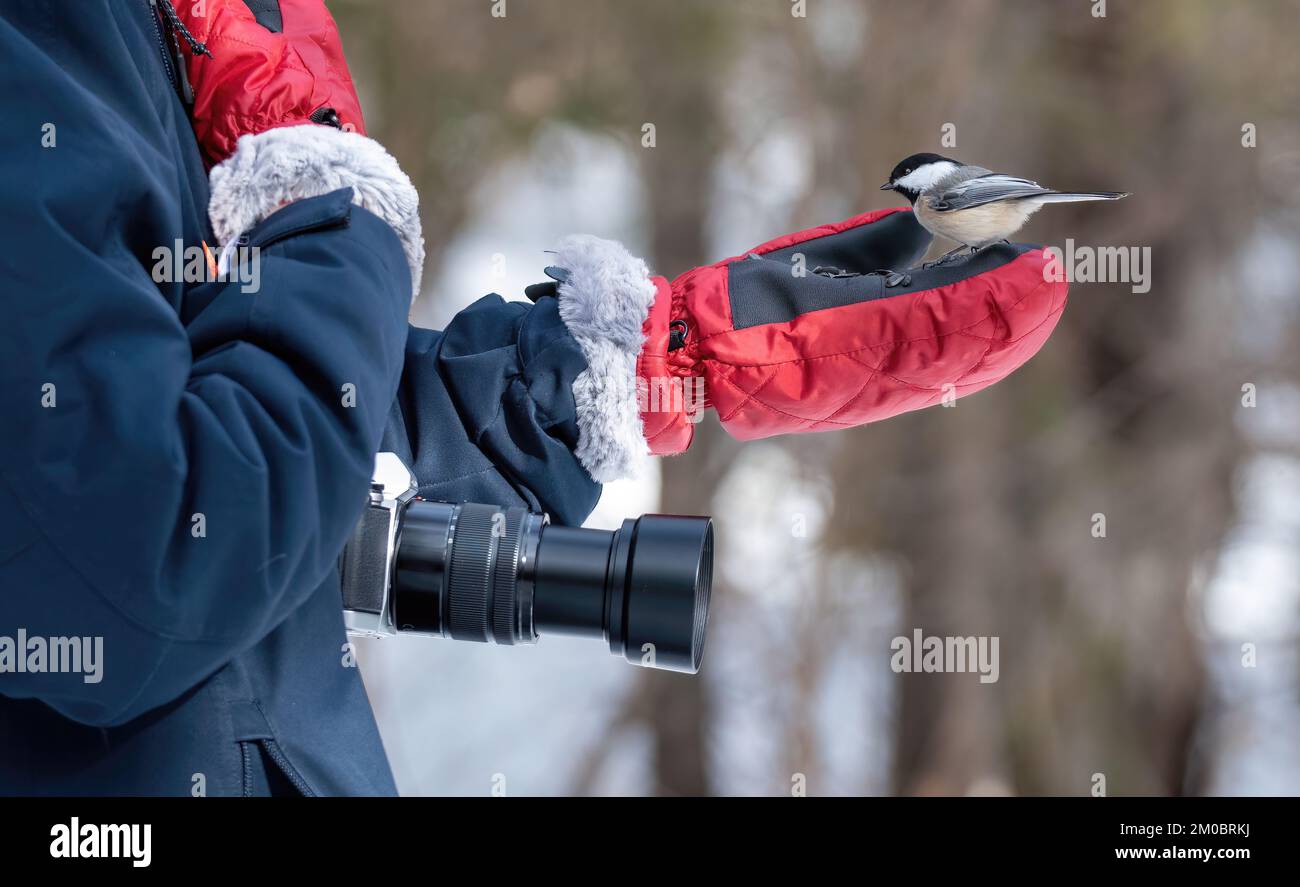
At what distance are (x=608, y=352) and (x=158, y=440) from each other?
37cm

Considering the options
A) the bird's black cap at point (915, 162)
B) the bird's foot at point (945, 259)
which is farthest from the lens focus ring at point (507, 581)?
the bird's black cap at point (915, 162)

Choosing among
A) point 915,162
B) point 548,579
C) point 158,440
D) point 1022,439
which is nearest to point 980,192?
point 915,162

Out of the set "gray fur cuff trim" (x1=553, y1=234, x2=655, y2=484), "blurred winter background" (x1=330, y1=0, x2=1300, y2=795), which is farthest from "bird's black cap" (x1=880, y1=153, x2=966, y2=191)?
"blurred winter background" (x1=330, y1=0, x2=1300, y2=795)

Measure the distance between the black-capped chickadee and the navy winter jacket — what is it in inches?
18.8

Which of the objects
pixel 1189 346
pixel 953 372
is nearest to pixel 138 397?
pixel 953 372

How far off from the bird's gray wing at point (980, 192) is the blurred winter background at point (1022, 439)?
5.66 ft

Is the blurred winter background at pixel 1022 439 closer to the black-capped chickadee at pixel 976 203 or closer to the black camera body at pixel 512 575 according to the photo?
the black-capped chickadee at pixel 976 203

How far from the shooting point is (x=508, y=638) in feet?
2.59

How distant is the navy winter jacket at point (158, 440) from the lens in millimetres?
542

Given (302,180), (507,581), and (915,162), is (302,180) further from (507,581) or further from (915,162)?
(915,162)

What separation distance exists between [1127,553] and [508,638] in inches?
100

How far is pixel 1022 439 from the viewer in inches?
117

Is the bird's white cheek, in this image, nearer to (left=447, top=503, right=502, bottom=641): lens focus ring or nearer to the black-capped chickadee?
the black-capped chickadee

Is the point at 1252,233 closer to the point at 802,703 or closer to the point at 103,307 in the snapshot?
the point at 802,703
